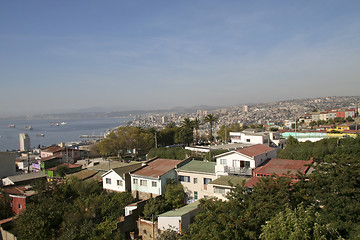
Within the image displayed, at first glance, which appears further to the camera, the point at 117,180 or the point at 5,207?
the point at 117,180

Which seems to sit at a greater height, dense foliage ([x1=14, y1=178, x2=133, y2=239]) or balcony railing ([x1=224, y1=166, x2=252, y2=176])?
balcony railing ([x1=224, y1=166, x2=252, y2=176])

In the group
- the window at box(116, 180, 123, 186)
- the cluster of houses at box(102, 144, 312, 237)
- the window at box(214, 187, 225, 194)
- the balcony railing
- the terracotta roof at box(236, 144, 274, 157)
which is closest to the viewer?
the window at box(214, 187, 225, 194)

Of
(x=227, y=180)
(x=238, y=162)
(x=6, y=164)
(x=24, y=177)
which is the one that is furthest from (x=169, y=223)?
(x=6, y=164)

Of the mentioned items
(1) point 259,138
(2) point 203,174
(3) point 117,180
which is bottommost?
(3) point 117,180

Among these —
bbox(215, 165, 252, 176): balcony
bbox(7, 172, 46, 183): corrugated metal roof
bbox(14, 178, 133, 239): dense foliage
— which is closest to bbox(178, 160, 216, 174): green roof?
bbox(215, 165, 252, 176): balcony

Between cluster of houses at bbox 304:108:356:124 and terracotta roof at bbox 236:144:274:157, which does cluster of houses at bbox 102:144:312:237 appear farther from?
cluster of houses at bbox 304:108:356:124

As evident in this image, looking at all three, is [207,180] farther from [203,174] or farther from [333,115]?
[333,115]
